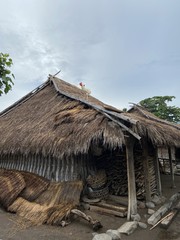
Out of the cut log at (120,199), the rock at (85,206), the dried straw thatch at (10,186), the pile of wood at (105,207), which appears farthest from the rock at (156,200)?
the dried straw thatch at (10,186)

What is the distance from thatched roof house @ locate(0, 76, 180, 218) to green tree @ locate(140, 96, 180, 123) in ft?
51.4

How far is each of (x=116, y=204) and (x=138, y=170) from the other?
5.19ft

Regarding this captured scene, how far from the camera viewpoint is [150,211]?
21.3 feet

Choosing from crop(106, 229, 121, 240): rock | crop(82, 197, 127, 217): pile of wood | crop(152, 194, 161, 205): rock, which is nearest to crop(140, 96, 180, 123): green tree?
crop(152, 194, 161, 205): rock

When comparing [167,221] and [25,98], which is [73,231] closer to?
[167,221]

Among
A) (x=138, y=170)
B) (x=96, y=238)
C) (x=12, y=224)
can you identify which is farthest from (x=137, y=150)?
(x=12, y=224)

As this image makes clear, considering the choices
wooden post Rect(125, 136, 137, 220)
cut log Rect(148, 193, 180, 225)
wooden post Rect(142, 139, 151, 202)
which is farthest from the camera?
wooden post Rect(142, 139, 151, 202)

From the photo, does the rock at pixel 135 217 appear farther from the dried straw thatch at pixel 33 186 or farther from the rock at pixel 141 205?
the dried straw thatch at pixel 33 186

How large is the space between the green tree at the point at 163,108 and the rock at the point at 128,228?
1954 cm

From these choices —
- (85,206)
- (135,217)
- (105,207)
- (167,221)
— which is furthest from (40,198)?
(167,221)

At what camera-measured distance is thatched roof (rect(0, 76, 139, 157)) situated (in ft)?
20.2

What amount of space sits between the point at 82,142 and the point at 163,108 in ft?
64.0

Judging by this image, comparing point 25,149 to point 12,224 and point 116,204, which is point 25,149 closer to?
point 12,224

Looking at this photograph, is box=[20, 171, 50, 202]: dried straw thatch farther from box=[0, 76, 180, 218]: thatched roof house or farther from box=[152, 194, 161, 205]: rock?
box=[152, 194, 161, 205]: rock
